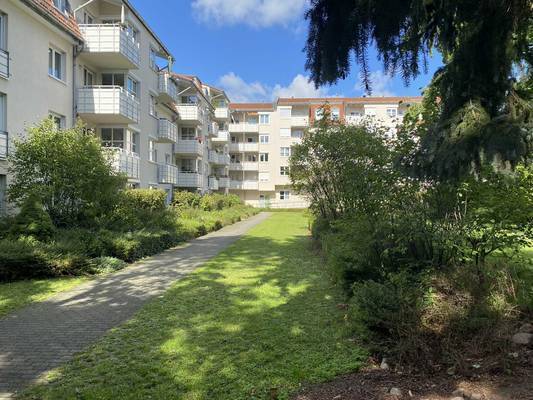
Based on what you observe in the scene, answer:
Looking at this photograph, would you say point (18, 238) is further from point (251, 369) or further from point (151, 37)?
point (151, 37)

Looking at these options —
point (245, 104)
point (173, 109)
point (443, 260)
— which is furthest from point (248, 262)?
point (245, 104)

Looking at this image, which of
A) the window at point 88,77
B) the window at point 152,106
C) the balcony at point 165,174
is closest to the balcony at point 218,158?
the balcony at point 165,174

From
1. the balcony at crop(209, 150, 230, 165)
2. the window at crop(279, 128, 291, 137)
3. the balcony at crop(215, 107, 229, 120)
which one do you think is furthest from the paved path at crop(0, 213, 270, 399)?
the window at crop(279, 128, 291, 137)

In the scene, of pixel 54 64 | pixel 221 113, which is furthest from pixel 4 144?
pixel 221 113

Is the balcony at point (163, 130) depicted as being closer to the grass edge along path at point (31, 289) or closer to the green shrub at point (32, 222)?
the green shrub at point (32, 222)

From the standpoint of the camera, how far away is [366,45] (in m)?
4.04

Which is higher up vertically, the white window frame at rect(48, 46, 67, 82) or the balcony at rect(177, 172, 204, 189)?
the white window frame at rect(48, 46, 67, 82)

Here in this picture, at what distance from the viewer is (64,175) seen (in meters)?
13.6

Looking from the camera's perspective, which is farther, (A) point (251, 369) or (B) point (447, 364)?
(A) point (251, 369)

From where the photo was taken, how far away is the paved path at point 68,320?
517 centimetres

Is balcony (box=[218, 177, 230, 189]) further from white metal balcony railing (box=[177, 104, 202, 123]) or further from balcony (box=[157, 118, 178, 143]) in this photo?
balcony (box=[157, 118, 178, 143])

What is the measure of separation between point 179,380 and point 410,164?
3.01 meters

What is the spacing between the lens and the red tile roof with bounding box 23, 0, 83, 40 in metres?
16.5

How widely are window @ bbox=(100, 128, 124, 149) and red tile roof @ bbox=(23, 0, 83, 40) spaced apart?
492 centimetres
